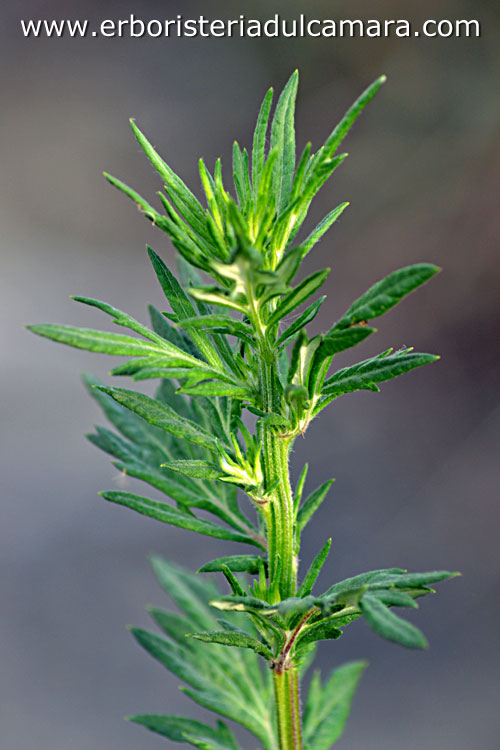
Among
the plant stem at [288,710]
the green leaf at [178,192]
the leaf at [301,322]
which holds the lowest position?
the plant stem at [288,710]

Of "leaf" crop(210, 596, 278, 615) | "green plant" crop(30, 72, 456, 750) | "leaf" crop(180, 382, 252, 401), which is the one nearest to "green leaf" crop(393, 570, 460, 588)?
"green plant" crop(30, 72, 456, 750)

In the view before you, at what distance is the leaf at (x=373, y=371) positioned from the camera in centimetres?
55

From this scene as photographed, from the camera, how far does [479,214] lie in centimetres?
270

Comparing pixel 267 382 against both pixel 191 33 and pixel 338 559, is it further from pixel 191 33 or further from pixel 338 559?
pixel 191 33

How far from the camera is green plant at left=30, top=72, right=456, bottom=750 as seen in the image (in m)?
0.53

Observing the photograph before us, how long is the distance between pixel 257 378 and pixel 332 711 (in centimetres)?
52

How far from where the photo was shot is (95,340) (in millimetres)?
523

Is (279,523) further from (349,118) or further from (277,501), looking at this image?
(349,118)

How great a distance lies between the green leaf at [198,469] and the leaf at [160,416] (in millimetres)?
19

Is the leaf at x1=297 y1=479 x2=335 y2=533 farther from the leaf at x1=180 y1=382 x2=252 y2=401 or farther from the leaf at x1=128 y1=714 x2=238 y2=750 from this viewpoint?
the leaf at x1=128 y1=714 x2=238 y2=750

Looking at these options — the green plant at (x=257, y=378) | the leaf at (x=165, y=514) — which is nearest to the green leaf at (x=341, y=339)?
the green plant at (x=257, y=378)

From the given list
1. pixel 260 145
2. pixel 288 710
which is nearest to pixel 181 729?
pixel 288 710

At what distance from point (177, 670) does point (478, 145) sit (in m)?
2.51

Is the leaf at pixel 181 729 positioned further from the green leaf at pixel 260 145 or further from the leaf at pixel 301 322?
the green leaf at pixel 260 145
